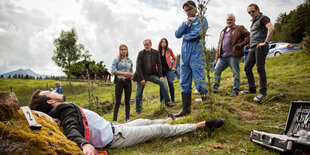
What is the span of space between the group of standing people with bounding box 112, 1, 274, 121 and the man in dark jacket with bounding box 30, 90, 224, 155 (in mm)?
1165

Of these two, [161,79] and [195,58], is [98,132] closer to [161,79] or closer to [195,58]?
[195,58]

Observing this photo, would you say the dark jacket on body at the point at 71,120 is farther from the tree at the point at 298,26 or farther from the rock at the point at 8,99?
the tree at the point at 298,26

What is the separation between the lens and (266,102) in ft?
13.5

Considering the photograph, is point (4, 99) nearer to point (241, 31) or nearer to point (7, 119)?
point (7, 119)

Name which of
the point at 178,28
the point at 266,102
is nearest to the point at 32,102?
the point at 178,28

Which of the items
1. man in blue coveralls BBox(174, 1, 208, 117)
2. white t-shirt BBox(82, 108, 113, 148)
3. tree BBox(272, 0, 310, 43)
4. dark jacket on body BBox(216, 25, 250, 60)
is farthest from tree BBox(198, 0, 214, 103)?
tree BBox(272, 0, 310, 43)

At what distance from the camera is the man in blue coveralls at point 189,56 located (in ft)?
12.3

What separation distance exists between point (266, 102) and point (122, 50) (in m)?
4.13

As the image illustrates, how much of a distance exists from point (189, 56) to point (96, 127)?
2.55 m

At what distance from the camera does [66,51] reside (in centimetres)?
3709

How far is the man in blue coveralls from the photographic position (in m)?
3.75

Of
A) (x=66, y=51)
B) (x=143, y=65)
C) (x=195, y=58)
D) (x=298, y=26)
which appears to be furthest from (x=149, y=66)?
(x=298, y=26)

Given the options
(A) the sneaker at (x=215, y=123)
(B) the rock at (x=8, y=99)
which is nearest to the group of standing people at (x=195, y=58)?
(A) the sneaker at (x=215, y=123)

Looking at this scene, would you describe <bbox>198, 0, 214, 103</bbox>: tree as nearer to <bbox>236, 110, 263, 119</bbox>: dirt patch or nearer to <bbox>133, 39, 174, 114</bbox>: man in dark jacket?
<bbox>236, 110, 263, 119</bbox>: dirt patch
